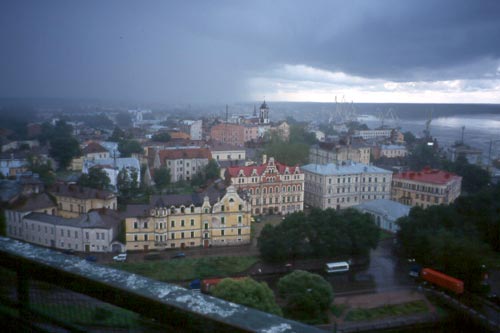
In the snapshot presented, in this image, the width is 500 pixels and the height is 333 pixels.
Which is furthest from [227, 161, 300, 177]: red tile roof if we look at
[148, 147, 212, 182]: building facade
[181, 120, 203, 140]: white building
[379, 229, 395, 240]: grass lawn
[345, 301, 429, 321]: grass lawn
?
[181, 120, 203, 140]: white building

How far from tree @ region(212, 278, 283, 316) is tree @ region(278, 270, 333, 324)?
1.87 ft

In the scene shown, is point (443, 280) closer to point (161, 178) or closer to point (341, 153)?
point (161, 178)

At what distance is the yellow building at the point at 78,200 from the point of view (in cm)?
900

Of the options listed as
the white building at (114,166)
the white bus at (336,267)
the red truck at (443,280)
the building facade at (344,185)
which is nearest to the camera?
the red truck at (443,280)

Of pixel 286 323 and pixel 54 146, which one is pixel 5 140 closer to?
pixel 54 146

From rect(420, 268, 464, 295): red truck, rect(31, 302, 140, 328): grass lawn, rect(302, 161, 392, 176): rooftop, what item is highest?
rect(31, 302, 140, 328): grass lawn

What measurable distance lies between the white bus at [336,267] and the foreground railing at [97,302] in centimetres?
662

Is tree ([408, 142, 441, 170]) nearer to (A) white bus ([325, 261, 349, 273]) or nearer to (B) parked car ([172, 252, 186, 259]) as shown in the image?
(A) white bus ([325, 261, 349, 273])

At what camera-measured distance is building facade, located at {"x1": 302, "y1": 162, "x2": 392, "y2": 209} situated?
11.3 metres

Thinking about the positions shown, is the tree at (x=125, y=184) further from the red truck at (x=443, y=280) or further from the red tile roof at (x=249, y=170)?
the red truck at (x=443, y=280)

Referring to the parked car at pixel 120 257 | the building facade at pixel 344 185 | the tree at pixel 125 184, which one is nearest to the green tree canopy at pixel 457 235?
the building facade at pixel 344 185

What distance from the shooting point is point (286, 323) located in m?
0.53

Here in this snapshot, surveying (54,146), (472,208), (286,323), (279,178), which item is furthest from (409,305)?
(54,146)

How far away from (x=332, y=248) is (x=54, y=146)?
10.9 meters
